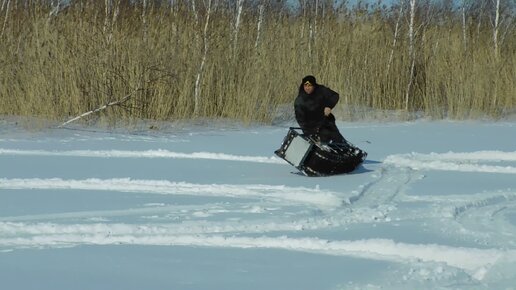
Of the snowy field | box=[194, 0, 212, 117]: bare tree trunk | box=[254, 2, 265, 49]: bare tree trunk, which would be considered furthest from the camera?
box=[254, 2, 265, 49]: bare tree trunk

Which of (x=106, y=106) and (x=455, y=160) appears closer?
(x=455, y=160)

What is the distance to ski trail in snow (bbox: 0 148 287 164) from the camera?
9.34m

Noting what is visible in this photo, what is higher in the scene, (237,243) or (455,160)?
(237,243)

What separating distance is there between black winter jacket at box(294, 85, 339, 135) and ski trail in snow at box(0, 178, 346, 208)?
1218 mm

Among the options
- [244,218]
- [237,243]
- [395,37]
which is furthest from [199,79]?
[237,243]

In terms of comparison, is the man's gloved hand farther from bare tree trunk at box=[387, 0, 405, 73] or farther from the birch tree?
bare tree trunk at box=[387, 0, 405, 73]

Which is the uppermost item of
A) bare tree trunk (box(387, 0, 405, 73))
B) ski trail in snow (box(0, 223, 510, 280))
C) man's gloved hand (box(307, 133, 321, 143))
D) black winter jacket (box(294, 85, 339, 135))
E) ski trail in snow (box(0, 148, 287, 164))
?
bare tree trunk (box(387, 0, 405, 73))

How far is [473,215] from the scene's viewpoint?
6.29 m

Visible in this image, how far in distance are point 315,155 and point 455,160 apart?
198 centimetres

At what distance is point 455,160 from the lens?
9547mm

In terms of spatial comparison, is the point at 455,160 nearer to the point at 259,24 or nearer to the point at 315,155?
the point at 315,155

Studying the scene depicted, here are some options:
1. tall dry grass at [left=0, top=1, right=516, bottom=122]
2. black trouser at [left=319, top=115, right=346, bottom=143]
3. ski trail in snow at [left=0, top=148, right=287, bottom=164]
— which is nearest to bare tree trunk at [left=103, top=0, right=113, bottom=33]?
tall dry grass at [left=0, top=1, right=516, bottom=122]

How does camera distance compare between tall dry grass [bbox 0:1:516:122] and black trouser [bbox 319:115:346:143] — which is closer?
black trouser [bbox 319:115:346:143]

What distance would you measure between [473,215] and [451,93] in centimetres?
803
